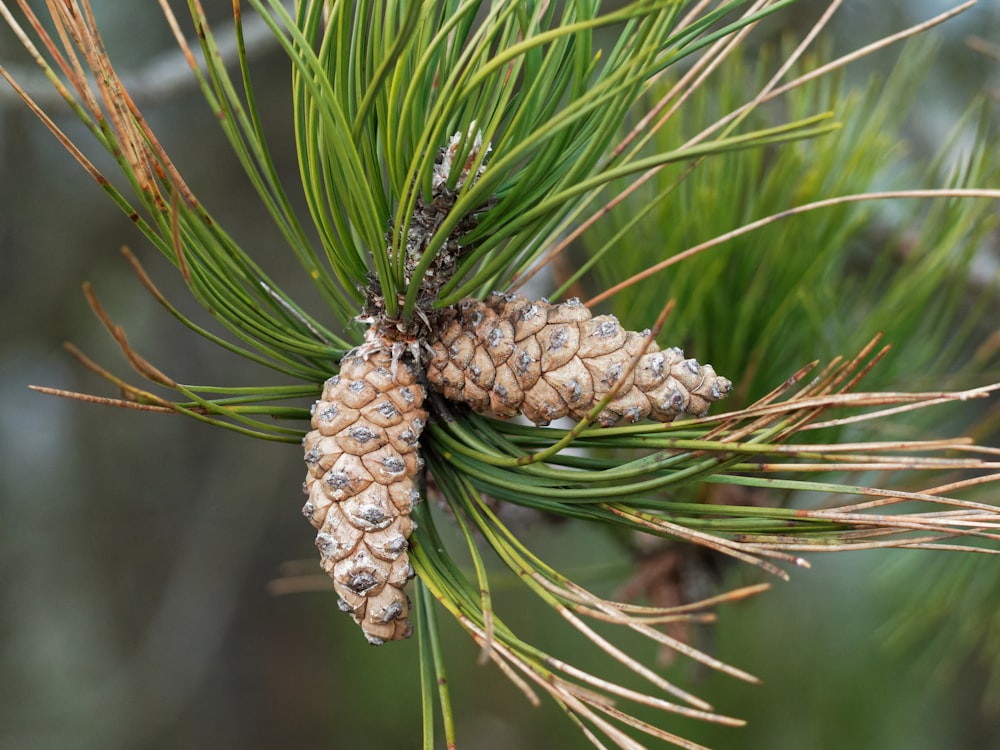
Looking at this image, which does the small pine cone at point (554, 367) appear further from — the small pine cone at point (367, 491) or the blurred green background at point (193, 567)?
the blurred green background at point (193, 567)

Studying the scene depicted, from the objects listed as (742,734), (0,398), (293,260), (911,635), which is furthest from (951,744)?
(0,398)

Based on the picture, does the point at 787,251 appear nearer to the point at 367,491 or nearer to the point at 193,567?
the point at 367,491

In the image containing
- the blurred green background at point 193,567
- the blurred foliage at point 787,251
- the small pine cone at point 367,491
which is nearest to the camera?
the small pine cone at point 367,491

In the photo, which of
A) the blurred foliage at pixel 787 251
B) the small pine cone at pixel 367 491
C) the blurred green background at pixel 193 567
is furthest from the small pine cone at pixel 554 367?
the blurred green background at pixel 193 567

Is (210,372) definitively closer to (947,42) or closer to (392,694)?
(392,694)

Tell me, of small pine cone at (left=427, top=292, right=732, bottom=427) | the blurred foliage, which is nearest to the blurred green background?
the blurred foliage

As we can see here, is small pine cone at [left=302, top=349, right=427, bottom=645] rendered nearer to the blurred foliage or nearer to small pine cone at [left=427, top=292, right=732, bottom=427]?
small pine cone at [left=427, top=292, right=732, bottom=427]

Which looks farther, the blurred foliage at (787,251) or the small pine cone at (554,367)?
the blurred foliage at (787,251)
